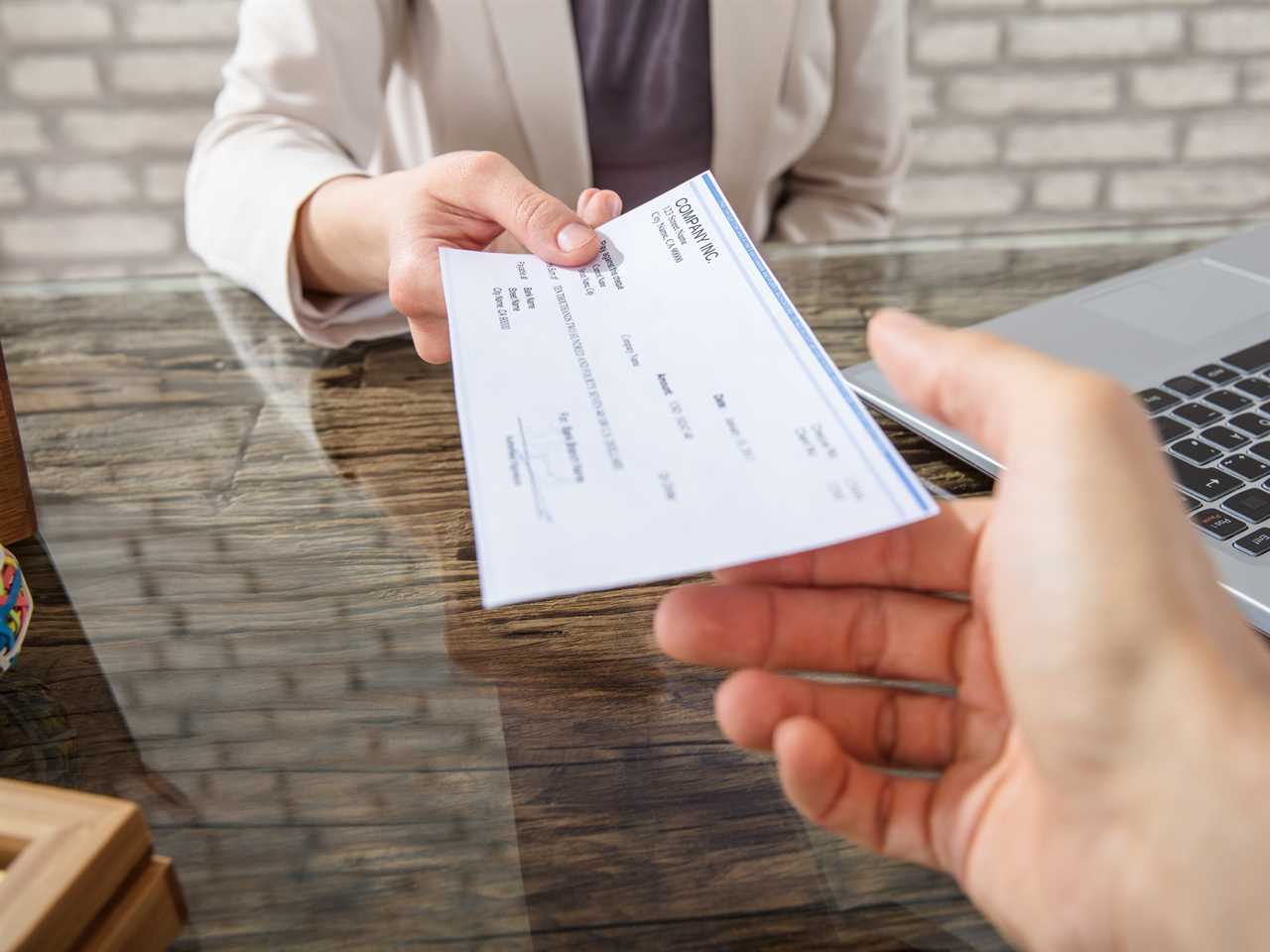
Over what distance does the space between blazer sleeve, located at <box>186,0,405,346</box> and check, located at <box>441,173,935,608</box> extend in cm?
23

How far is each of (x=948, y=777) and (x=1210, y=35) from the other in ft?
5.68

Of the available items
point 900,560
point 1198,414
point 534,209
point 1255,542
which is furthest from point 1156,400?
point 534,209

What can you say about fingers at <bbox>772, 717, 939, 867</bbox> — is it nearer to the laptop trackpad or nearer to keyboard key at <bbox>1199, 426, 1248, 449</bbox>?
keyboard key at <bbox>1199, 426, 1248, 449</bbox>

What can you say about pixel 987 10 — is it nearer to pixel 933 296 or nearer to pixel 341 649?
pixel 933 296

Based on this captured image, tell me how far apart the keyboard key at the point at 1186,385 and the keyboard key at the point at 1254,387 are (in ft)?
0.06

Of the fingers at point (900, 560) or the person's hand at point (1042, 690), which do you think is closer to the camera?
the person's hand at point (1042, 690)

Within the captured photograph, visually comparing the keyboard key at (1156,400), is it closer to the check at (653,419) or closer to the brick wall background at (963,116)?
the check at (653,419)

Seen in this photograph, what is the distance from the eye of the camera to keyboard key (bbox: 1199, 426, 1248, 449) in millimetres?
530

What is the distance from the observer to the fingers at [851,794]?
350mm

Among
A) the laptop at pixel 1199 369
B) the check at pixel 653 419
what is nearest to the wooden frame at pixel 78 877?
the check at pixel 653 419

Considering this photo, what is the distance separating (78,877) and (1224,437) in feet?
1.71

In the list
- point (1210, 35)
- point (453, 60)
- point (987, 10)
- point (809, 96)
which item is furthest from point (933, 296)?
point (1210, 35)

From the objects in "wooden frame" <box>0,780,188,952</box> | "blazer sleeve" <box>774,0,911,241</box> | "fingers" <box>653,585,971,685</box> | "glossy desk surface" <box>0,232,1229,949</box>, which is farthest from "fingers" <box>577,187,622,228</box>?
"blazer sleeve" <box>774,0,911,241</box>

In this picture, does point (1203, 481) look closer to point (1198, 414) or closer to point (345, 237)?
point (1198, 414)
